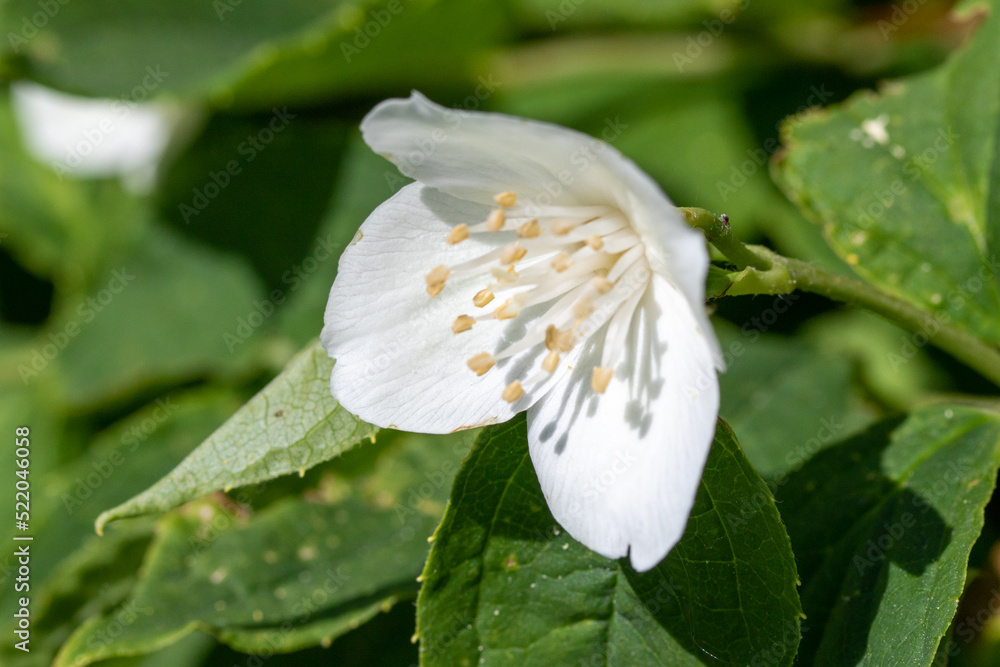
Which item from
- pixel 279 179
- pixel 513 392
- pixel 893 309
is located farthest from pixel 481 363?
pixel 279 179

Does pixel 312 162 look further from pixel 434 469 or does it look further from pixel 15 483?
pixel 15 483

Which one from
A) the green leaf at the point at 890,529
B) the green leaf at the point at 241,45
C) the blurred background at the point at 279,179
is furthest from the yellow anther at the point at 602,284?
the green leaf at the point at 241,45

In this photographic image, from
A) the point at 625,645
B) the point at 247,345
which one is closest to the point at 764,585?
the point at 625,645

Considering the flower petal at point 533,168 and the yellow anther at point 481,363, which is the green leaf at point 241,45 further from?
the yellow anther at point 481,363

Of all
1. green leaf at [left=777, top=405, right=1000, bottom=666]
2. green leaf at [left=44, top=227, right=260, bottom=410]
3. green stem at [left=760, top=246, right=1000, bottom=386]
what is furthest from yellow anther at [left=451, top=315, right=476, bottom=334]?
green leaf at [left=44, top=227, right=260, bottom=410]

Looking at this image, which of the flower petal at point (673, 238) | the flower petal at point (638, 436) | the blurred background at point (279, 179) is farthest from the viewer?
the blurred background at point (279, 179)

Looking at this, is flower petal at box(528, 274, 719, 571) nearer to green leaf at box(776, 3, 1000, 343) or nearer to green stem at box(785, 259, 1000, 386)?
green stem at box(785, 259, 1000, 386)

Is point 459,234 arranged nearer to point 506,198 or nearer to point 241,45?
point 506,198

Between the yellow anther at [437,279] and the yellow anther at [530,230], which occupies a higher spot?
the yellow anther at [530,230]
